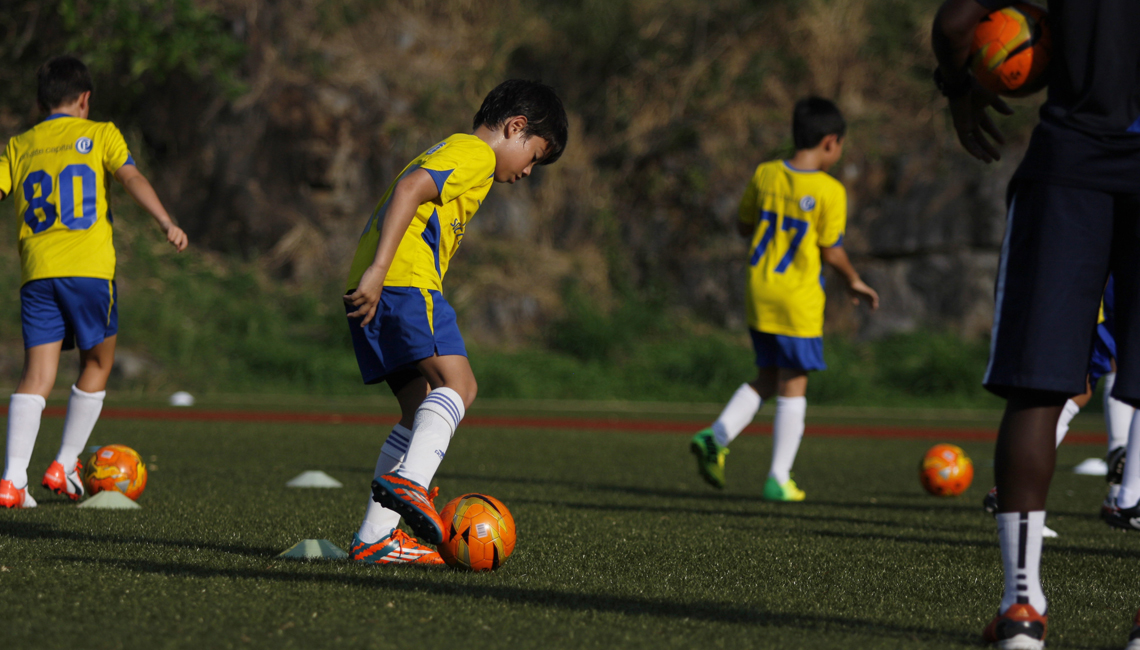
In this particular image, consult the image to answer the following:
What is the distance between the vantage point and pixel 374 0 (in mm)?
21500

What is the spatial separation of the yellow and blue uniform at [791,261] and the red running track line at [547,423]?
4.67 meters

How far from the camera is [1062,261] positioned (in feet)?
8.14

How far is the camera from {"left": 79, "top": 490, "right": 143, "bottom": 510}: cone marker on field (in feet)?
15.4

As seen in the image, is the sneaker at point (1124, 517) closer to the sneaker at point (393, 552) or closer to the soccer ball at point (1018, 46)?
the soccer ball at point (1018, 46)

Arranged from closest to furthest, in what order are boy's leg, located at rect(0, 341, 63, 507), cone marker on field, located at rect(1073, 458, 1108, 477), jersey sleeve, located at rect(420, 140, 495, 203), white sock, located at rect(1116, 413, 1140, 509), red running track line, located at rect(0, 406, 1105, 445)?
jersey sleeve, located at rect(420, 140, 495, 203)
white sock, located at rect(1116, 413, 1140, 509)
boy's leg, located at rect(0, 341, 63, 507)
cone marker on field, located at rect(1073, 458, 1108, 477)
red running track line, located at rect(0, 406, 1105, 445)

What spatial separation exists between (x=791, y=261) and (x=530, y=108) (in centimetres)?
312

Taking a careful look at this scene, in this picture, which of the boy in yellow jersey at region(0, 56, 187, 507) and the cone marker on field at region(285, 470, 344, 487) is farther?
the cone marker on field at region(285, 470, 344, 487)

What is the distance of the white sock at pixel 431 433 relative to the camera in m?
3.25

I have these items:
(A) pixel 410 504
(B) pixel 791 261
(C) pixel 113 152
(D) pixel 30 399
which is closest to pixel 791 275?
(B) pixel 791 261

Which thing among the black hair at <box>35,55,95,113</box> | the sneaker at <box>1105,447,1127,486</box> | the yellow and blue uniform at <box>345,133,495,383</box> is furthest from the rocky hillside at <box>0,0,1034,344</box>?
the yellow and blue uniform at <box>345,133,495,383</box>

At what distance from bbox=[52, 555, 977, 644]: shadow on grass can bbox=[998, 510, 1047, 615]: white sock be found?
20 cm

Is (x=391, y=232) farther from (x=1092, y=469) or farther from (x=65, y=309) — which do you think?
(x=1092, y=469)

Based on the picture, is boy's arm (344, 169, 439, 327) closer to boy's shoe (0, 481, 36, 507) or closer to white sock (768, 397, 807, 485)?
boy's shoe (0, 481, 36, 507)

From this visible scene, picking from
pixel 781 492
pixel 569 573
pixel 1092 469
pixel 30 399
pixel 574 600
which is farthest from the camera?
pixel 1092 469
